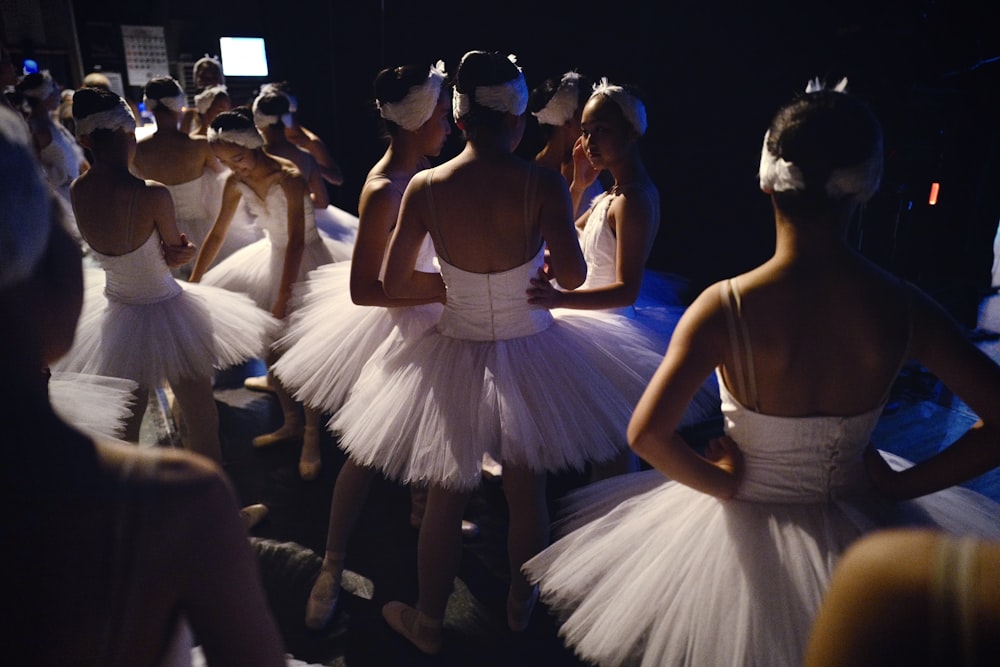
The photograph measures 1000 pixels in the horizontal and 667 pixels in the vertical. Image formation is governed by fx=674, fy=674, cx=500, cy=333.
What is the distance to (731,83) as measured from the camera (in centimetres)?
368

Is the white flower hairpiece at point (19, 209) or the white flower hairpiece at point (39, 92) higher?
the white flower hairpiece at point (39, 92)

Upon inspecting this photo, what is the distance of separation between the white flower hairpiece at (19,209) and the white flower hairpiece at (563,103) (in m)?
2.40

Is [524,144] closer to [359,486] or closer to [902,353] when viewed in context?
[359,486]

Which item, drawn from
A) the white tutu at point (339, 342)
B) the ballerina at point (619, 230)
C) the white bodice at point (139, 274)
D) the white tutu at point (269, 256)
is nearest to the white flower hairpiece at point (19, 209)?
the ballerina at point (619, 230)

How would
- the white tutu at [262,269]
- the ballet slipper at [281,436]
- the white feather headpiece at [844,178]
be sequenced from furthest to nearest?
the ballet slipper at [281,436], the white tutu at [262,269], the white feather headpiece at [844,178]

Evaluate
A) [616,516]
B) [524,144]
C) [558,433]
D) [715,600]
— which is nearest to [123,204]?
[558,433]

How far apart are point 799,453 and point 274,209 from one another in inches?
107

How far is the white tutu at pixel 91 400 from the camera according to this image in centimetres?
164

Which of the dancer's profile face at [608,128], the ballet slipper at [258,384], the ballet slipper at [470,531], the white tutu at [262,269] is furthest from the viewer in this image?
the ballet slipper at [258,384]

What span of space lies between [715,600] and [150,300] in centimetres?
248

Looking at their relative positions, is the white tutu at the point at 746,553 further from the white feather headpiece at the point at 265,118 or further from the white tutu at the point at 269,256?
the white feather headpiece at the point at 265,118

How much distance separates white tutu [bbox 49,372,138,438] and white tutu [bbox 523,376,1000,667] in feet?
3.79

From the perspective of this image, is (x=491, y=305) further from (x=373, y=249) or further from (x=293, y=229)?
(x=293, y=229)

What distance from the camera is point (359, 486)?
2473 mm
